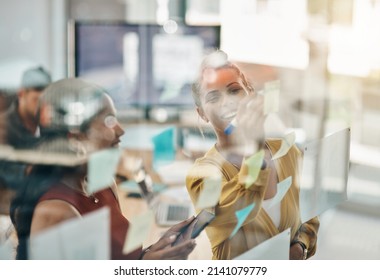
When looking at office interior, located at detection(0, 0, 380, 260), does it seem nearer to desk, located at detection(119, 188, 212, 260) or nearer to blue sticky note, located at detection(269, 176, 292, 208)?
desk, located at detection(119, 188, 212, 260)

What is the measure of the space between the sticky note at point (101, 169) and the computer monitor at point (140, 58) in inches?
5.0

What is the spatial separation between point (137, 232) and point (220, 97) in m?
0.34

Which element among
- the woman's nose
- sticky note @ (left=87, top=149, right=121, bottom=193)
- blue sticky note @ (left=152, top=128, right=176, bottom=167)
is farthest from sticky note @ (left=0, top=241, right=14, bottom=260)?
blue sticky note @ (left=152, top=128, right=176, bottom=167)

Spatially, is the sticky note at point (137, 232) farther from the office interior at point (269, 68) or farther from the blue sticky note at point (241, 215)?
the blue sticky note at point (241, 215)

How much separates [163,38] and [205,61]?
69 cm

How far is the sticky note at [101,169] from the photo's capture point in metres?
1.14

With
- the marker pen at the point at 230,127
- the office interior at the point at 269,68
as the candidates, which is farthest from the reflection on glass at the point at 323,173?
the marker pen at the point at 230,127

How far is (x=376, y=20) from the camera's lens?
1.65 meters

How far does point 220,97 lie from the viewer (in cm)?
134

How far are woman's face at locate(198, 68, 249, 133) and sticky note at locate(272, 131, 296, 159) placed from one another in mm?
174

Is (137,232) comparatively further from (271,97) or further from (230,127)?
(271,97)

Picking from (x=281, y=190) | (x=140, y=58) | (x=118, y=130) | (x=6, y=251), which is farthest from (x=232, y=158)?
(x=140, y=58)

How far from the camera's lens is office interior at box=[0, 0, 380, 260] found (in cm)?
126
